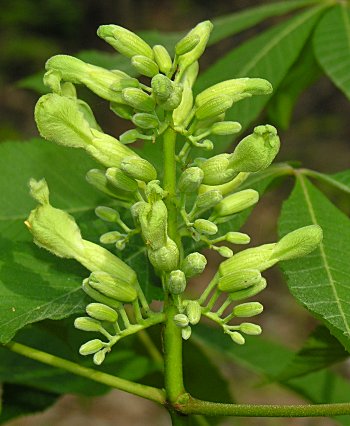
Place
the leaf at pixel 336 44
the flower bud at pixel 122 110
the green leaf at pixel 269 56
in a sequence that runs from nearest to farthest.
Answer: the flower bud at pixel 122 110 < the leaf at pixel 336 44 < the green leaf at pixel 269 56

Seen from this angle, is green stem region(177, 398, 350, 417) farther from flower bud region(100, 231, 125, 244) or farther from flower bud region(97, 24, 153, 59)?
flower bud region(97, 24, 153, 59)

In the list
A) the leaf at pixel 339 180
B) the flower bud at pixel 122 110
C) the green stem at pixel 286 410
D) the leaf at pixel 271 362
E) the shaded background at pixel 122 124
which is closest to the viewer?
the green stem at pixel 286 410

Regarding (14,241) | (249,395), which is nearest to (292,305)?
(249,395)

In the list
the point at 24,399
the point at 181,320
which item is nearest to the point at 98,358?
the point at 181,320

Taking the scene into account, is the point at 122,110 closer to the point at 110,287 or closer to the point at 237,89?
the point at 237,89

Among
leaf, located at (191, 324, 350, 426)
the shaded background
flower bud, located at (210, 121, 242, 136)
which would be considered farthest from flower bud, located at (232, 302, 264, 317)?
the shaded background

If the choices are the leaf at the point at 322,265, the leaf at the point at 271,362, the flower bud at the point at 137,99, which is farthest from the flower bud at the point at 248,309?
the leaf at the point at 271,362

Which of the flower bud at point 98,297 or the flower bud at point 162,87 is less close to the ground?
the flower bud at point 162,87

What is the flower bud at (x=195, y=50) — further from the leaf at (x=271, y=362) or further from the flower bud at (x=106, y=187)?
the leaf at (x=271, y=362)
